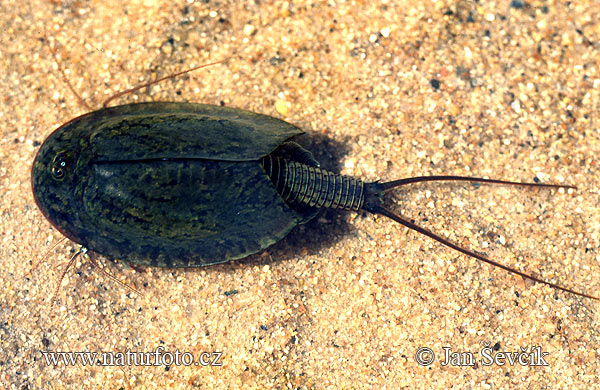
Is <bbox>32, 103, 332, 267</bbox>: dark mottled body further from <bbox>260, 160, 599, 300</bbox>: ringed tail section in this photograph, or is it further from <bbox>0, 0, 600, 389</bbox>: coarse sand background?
<bbox>0, 0, 600, 389</bbox>: coarse sand background

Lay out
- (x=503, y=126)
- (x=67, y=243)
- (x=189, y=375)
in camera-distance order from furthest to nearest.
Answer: (x=503, y=126) → (x=67, y=243) → (x=189, y=375)

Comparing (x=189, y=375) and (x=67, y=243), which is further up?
(x=67, y=243)

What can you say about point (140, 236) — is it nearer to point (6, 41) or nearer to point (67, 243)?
point (67, 243)

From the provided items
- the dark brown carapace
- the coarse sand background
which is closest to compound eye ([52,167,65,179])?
the coarse sand background

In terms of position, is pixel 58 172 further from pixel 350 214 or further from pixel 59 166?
pixel 350 214

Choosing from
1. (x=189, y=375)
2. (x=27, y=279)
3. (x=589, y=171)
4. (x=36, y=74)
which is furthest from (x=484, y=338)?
(x=36, y=74)

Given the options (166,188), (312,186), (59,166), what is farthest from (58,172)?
(312,186)
